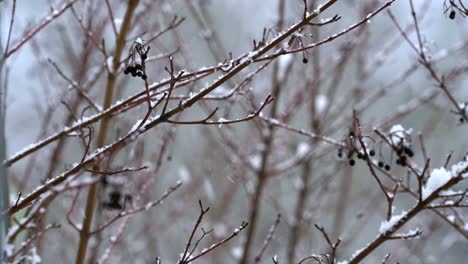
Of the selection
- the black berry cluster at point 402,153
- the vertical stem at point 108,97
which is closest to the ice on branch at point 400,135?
the black berry cluster at point 402,153

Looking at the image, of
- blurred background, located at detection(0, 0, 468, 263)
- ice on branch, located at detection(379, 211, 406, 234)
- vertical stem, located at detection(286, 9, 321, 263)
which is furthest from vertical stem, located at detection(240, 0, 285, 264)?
ice on branch, located at detection(379, 211, 406, 234)

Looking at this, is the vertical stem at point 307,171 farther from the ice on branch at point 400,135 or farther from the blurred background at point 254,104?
the ice on branch at point 400,135

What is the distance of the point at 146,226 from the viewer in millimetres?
5645

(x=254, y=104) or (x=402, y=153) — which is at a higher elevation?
(x=254, y=104)

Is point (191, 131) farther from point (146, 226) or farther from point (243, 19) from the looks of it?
point (146, 226)

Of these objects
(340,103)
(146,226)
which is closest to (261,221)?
(146,226)

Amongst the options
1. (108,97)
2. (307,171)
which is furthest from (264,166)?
(108,97)

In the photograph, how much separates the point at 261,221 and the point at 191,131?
2.33 metres

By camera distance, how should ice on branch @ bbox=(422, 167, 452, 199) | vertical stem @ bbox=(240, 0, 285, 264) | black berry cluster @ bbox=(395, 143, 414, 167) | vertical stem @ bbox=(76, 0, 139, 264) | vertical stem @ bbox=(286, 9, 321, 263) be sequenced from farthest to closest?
1. vertical stem @ bbox=(286, 9, 321, 263)
2. vertical stem @ bbox=(240, 0, 285, 264)
3. vertical stem @ bbox=(76, 0, 139, 264)
4. black berry cluster @ bbox=(395, 143, 414, 167)
5. ice on branch @ bbox=(422, 167, 452, 199)

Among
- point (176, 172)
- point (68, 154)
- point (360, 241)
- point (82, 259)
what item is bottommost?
point (82, 259)

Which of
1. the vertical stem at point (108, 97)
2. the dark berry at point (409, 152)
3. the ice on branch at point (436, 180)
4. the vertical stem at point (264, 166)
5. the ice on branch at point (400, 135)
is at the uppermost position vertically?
the vertical stem at point (264, 166)

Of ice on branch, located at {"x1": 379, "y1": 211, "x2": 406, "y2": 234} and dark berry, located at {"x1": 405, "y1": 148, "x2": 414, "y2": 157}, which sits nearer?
ice on branch, located at {"x1": 379, "y1": 211, "x2": 406, "y2": 234}

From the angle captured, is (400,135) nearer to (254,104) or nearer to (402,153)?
(402,153)

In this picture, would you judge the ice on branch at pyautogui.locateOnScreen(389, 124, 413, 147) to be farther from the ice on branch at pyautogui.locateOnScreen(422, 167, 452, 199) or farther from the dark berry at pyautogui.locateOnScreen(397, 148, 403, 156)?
the ice on branch at pyautogui.locateOnScreen(422, 167, 452, 199)
